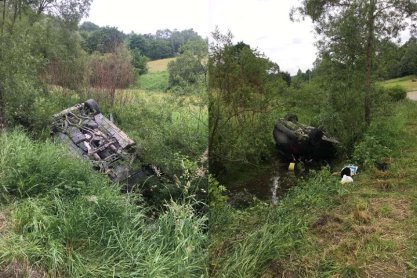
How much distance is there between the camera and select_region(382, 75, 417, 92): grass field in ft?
13.2

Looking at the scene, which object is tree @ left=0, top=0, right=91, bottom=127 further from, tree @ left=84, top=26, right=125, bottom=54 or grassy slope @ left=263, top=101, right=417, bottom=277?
grassy slope @ left=263, top=101, right=417, bottom=277

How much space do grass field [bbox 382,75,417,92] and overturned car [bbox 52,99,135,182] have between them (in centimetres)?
301

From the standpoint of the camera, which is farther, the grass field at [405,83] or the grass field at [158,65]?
the grass field at [158,65]

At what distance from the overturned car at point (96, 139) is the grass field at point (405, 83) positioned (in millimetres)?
3009

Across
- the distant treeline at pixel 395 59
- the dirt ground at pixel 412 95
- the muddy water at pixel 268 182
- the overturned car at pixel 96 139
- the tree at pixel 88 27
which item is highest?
the tree at pixel 88 27

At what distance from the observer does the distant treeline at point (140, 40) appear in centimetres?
398

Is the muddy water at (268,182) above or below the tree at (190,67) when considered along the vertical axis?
below

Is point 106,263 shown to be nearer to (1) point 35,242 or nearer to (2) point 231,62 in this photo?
(1) point 35,242

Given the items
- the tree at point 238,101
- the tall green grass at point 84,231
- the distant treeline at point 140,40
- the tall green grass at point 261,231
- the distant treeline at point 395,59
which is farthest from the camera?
the distant treeline at point 395,59

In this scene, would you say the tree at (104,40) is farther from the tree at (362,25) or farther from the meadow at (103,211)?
the tree at (362,25)

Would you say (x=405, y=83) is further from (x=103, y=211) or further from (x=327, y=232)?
(x=103, y=211)

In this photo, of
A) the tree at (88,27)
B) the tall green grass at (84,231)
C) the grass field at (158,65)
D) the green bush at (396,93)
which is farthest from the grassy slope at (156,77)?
the green bush at (396,93)

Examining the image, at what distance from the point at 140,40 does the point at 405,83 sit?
3.07 meters

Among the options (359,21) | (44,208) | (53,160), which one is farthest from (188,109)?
(359,21)
